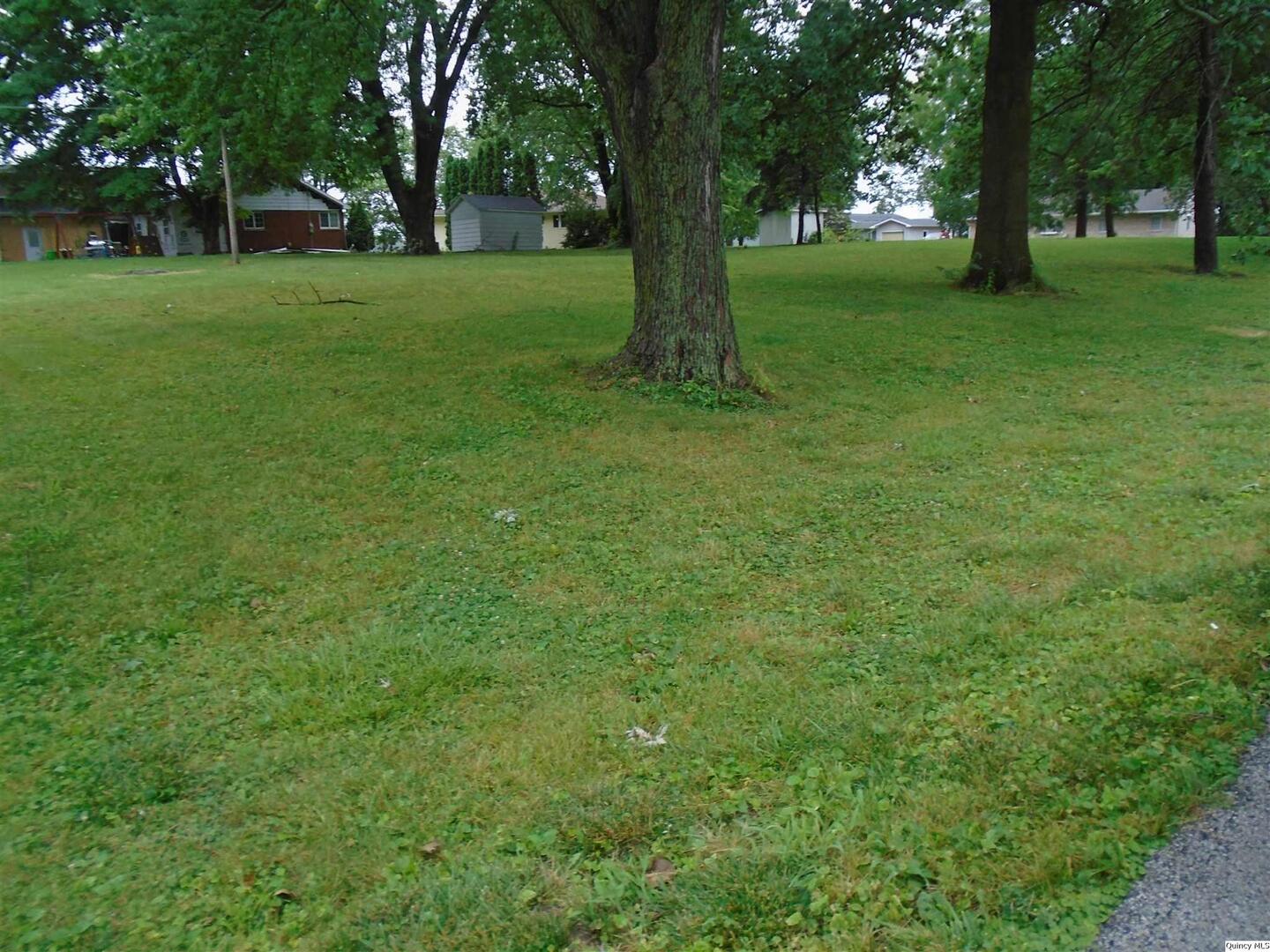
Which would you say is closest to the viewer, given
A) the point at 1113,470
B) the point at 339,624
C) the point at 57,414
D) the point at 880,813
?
the point at 880,813

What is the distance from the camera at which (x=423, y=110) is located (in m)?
31.8

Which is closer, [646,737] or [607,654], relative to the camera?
[646,737]

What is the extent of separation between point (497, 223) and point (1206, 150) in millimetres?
38157

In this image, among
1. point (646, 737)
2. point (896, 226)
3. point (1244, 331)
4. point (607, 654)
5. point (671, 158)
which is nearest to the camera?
point (646, 737)

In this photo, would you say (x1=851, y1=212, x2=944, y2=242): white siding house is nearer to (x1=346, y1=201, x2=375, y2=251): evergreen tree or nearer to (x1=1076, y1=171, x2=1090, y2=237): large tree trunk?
(x1=1076, y1=171, x2=1090, y2=237): large tree trunk

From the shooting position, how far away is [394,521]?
19.0ft

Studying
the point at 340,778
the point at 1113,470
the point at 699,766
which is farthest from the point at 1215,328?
the point at 340,778

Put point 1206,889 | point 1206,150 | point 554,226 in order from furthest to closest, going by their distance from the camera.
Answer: point 554,226
point 1206,150
point 1206,889

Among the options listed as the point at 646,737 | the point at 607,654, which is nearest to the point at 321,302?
the point at 607,654

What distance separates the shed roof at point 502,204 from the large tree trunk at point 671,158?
40.4m

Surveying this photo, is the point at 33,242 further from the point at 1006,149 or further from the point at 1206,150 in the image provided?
the point at 1206,150

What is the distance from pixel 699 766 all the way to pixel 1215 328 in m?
12.3

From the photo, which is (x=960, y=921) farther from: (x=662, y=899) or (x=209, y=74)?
(x=209, y=74)

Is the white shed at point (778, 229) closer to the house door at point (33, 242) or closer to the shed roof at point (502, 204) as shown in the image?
the shed roof at point (502, 204)
